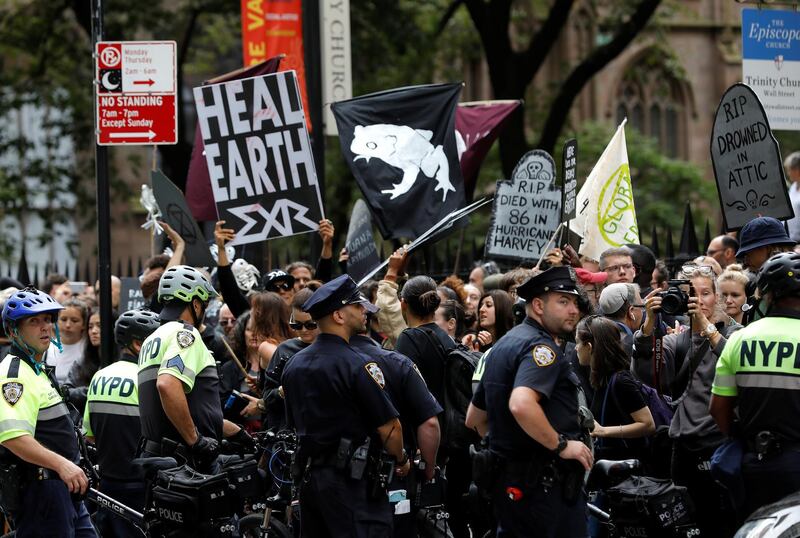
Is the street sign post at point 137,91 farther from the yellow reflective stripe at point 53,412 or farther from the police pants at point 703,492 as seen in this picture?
the police pants at point 703,492

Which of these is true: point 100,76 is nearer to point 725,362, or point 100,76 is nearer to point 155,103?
point 155,103

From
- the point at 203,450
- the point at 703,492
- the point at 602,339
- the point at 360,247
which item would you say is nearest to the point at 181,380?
the point at 203,450

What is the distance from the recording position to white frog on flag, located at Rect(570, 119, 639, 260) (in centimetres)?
1157

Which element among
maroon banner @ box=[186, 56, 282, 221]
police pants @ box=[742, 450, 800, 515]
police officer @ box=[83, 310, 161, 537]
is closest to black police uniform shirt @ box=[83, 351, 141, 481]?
police officer @ box=[83, 310, 161, 537]

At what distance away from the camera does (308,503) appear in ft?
24.8

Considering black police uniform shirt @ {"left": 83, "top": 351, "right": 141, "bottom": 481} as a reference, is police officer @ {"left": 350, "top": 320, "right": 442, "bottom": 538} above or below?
above

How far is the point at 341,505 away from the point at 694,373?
8.31 ft

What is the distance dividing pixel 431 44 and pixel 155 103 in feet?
49.0

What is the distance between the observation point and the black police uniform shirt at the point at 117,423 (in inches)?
359

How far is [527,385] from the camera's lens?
708 centimetres

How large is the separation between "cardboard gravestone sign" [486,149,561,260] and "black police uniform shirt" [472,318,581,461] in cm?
482

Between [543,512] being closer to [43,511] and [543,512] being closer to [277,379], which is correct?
[277,379]

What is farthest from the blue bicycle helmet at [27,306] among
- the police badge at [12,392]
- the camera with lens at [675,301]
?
the camera with lens at [675,301]

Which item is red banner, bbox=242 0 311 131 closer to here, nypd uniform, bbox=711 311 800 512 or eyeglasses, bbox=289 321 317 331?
eyeglasses, bbox=289 321 317 331
